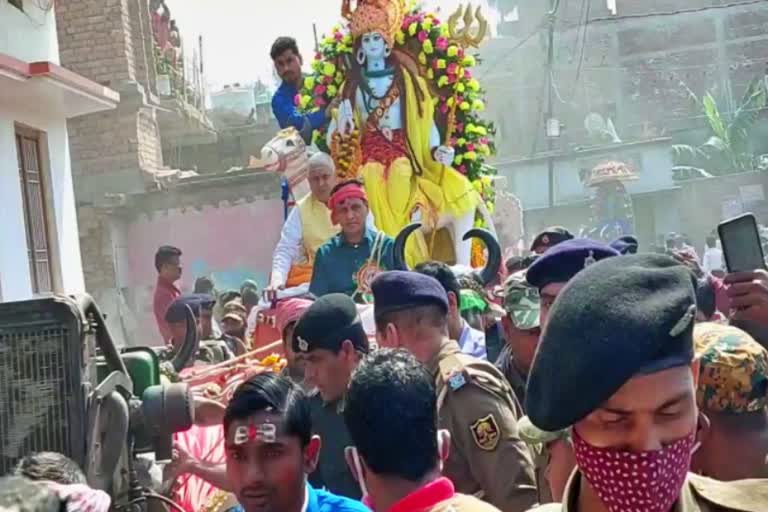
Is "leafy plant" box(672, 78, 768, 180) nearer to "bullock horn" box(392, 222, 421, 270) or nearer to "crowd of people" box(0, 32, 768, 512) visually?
"bullock horn" box(392, 222, 421, 270)

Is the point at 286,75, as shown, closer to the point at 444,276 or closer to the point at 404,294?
the point at 444,276

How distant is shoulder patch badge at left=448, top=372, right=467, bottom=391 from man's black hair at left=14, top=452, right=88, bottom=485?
136cm

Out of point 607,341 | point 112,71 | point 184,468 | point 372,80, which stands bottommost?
point 184,468

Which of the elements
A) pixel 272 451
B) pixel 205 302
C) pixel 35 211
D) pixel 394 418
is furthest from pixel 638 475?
pixel 35 211

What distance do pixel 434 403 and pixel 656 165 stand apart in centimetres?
2919

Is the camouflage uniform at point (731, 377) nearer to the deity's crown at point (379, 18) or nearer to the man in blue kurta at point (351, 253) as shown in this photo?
the man in blue kurta at point (351, 253)

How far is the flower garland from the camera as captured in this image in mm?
9344

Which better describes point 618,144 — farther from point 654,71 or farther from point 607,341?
point 607,341

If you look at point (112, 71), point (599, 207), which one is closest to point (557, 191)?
point (599, 207)

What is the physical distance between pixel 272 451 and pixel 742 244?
1.49 m

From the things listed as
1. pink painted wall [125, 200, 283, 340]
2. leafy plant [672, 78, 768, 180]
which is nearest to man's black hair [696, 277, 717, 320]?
pink painted wall [125, 200, 283, 340]

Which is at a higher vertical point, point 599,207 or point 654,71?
point 654,71

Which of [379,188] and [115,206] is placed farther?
[115,206]

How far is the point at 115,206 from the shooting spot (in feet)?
57.7
